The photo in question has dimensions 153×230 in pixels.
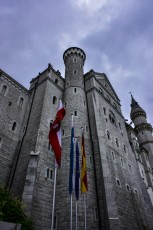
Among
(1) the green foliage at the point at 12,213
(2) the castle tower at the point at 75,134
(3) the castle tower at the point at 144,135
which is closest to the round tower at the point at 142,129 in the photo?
(3) the castle tower at the point at 144,135

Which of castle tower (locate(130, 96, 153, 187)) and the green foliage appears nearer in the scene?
the green foliage

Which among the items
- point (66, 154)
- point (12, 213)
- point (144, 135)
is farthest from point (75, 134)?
point (144, 135)

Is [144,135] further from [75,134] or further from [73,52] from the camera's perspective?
[75,134]

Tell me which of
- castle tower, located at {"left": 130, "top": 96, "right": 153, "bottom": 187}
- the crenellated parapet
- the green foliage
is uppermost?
the crenellated parapet

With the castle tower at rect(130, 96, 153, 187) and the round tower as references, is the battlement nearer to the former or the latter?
the castle tower at rect(130, 96, 153, 187)

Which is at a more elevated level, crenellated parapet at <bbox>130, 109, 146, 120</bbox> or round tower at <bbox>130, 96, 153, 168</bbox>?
crenellated parapet at <bbox>130, 109, 146, 120</bbox>

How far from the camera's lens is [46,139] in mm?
18406

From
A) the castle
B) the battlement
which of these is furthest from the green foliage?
the battlement

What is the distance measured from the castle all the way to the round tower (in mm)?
10547

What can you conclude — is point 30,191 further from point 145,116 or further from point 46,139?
point 145,116

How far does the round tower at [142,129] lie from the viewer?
A: 132 feet

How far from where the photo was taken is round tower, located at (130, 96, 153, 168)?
40306 millimetres

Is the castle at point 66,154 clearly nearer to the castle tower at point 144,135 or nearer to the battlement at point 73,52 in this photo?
the battlement at point 73,52

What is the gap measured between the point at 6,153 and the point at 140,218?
15288 mm
